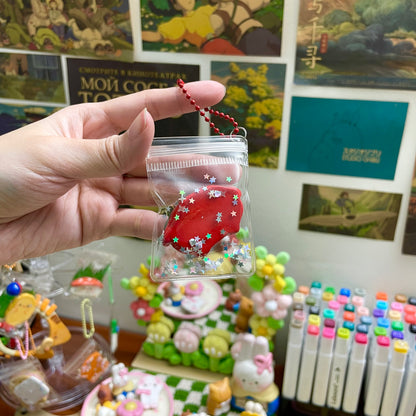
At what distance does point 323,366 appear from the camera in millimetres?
1063

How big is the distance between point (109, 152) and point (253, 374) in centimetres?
72

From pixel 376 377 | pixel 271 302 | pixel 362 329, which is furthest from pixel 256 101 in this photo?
pixel 376 377

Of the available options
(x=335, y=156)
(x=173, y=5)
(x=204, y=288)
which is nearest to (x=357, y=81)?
(x=335, y=156)

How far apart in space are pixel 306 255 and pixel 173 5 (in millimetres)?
721

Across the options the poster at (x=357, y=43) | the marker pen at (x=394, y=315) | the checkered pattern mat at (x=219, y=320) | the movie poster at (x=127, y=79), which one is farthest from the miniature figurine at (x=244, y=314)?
the poster at (x=357, y=43)

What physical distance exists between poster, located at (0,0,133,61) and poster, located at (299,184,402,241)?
60 centimetres

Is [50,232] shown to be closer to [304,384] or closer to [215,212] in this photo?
[215,212]

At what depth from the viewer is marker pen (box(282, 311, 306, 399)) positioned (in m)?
1.07

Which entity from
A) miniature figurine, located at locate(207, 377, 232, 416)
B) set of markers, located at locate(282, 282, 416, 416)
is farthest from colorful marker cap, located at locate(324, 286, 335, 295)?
miniature figurine, located at locate(207, 377, 232, 416)

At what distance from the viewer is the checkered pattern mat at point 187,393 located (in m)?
1.12

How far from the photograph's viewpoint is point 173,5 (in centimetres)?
106

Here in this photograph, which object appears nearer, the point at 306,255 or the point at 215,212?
the point at 215,212

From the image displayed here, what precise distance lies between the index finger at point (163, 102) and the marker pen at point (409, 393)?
758 millimetres

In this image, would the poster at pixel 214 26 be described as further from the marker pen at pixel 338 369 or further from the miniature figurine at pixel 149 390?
the miniature figurine at pixel 149 390
